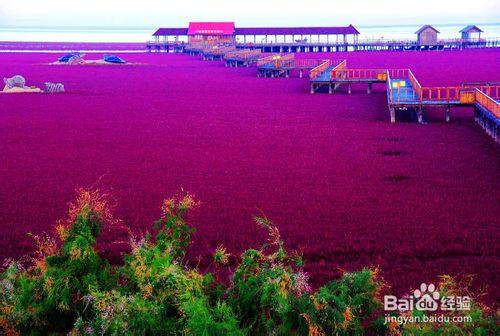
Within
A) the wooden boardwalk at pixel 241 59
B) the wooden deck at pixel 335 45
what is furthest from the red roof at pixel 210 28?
the wooden boardwalk at pixel 241 59

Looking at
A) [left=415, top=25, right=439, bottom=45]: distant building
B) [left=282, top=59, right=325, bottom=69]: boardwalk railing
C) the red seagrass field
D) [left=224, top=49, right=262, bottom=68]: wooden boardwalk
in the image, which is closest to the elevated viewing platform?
[left=415, top=25, right=439, bottom=45]: distant building

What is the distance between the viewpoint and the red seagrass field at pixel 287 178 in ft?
37.5

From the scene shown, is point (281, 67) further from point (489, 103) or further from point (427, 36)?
point (427, 36)

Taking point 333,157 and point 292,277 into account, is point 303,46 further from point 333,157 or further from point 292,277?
point 292,277

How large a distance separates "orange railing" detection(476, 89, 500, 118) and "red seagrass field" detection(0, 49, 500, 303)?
102 centimetres

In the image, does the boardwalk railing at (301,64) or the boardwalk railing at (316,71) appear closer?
the boardwalk railing at (316,71)

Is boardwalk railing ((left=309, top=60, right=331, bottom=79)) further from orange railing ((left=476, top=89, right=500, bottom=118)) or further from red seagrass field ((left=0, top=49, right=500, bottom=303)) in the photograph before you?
orange railing ((left=476, top=89, right=500, bottom=118))

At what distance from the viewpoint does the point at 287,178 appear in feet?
55.1

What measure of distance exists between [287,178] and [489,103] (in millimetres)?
9130

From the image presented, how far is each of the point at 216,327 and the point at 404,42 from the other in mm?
111956

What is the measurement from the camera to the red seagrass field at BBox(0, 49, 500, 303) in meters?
11.4

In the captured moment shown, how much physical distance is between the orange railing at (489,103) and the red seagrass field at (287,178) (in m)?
1.02

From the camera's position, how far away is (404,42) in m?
113

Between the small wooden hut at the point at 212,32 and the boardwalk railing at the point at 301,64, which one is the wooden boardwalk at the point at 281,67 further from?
the small wooden hut at the point at 212,32
